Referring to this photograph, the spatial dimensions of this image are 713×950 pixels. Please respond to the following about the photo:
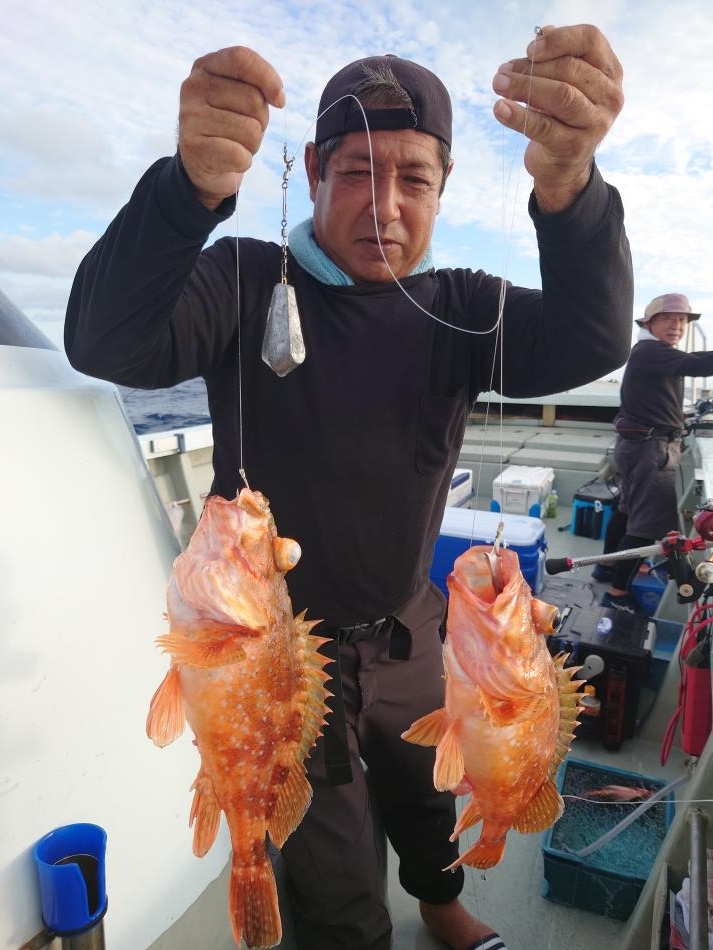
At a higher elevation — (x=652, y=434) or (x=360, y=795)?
(x=652, y=434)

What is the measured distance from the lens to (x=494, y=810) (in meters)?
1.72

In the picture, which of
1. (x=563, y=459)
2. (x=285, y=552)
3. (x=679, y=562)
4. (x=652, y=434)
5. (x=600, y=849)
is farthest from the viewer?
(x=563, y=459)

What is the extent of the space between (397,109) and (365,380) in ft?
2.90

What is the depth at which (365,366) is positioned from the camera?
2195mm

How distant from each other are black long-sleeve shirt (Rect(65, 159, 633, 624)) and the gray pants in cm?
468

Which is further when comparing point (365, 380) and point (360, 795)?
point (360, 795)

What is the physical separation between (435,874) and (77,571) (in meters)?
2.12

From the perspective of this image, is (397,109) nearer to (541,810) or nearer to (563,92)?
(563,92)

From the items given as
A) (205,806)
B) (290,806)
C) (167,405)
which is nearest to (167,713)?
(205,806)

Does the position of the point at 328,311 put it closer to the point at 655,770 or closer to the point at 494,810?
the point at 494,810

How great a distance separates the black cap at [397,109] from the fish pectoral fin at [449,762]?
1.87 m

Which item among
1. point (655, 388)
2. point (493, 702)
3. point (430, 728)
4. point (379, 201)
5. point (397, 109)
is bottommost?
point (430, 728)

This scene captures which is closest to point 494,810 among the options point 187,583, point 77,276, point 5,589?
point 187,583

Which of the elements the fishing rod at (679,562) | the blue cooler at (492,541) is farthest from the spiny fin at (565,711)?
the blue cooler at (492,541)
